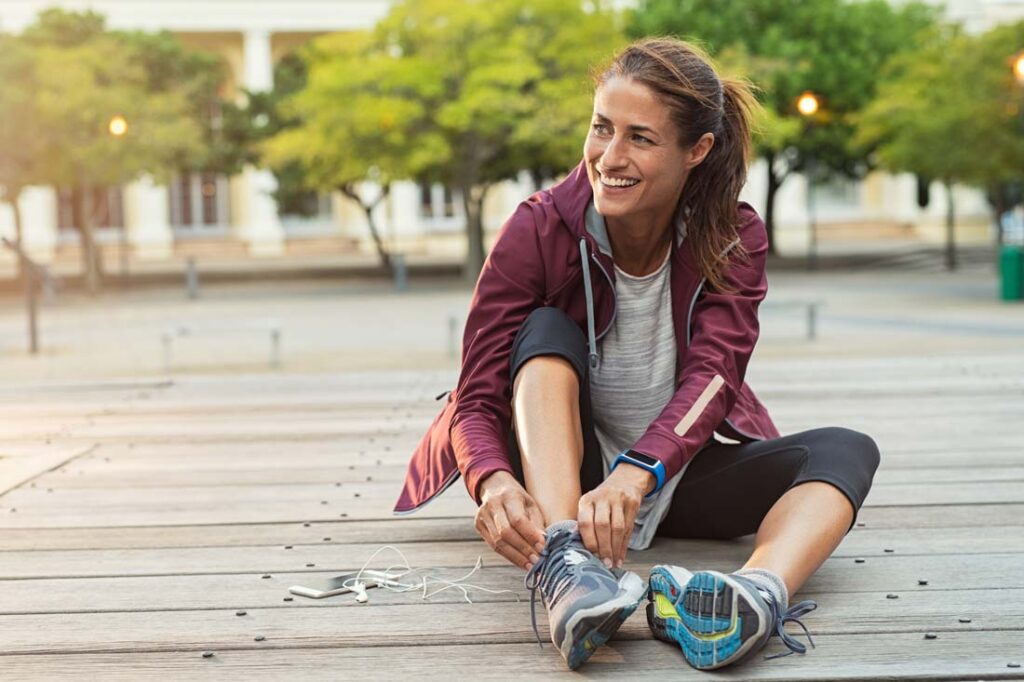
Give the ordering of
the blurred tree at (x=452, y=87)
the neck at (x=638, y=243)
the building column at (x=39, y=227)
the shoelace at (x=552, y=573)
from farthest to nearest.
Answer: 1. the building column at (x=39, y=227)
2. the blurred tree at (x=452, y=87)
3. the neck at (x=638, y=243)
4. the shoelace at (x=552, y=573)

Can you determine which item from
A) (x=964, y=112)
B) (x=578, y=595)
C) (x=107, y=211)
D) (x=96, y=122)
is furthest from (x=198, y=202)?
(x=578, y=595)

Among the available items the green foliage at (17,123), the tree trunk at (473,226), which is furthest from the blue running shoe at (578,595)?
the tree trunk at (473,226)

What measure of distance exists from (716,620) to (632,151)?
3.55 ft

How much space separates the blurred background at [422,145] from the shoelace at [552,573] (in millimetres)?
9216

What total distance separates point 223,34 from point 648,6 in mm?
18853

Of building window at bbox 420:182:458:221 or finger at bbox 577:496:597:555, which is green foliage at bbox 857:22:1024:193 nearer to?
finger at bbox 577:496:597:555

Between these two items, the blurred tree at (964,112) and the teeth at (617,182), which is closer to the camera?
the teeth at (617,182)

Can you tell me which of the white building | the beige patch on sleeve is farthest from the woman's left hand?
the white building

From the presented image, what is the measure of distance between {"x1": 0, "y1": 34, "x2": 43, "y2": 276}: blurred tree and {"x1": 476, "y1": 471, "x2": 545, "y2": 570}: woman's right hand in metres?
24.6

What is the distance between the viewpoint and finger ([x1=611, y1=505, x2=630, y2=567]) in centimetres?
270

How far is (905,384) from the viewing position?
21.6ft

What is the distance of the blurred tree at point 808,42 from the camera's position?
33.0 m

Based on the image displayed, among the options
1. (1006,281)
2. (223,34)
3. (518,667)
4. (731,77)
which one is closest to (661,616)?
(518,667)

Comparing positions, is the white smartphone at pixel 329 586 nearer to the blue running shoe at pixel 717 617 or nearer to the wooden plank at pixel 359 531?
the wooden plank at pixel 359 531
